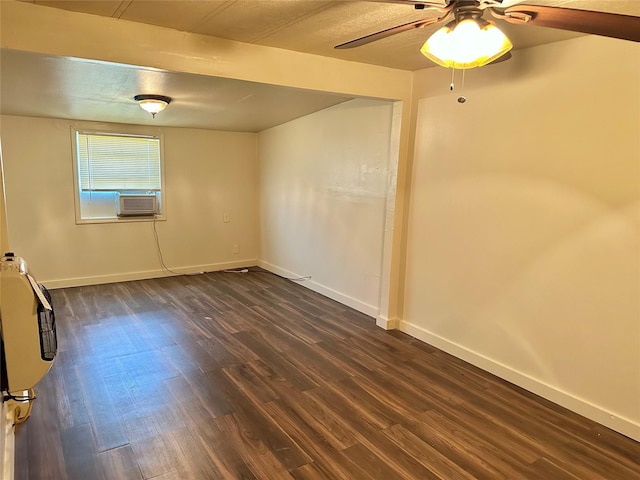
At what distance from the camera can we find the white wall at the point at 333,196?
3.98m

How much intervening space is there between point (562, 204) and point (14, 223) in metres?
5.50

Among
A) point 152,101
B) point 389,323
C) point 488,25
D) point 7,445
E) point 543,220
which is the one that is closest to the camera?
point 488,25

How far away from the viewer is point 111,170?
528 centimetres

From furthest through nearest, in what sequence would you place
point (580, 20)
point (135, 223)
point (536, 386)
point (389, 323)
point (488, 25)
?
point (135, 223) → point (389, 323) → point (536, 386) → point (488, 25) → point (580, 20)

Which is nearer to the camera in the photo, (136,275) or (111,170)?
(111,170)

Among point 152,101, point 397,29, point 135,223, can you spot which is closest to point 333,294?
point 152,101

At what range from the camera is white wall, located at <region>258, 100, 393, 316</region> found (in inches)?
157

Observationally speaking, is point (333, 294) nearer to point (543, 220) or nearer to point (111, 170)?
point (543, 220)

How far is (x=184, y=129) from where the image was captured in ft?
18.4

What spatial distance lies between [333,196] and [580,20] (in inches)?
129

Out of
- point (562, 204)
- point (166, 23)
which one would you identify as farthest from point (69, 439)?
point (562, 204)

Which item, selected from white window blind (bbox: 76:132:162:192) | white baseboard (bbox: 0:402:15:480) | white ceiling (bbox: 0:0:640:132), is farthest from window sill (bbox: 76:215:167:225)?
white baseboard (bbox: 0:402:15:480)

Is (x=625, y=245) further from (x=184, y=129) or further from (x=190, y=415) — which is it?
(x=184, y=129)

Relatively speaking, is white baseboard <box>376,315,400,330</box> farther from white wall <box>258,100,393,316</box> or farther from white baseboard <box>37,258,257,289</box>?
white baseboard <box>37,258,257,289</box>
